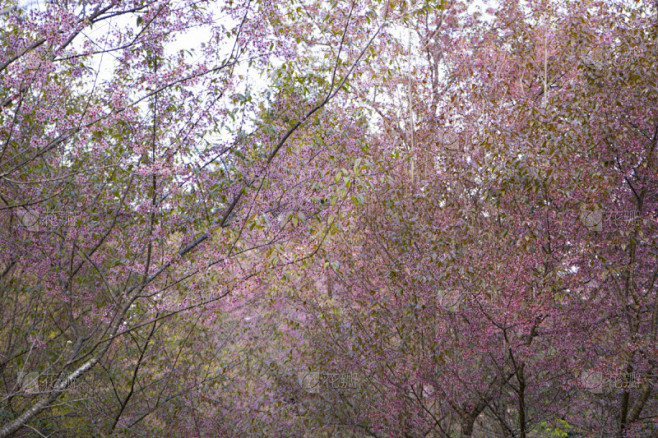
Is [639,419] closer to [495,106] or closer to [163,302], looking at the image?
[495,106]

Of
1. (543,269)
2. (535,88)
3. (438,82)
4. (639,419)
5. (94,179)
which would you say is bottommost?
(639,419)

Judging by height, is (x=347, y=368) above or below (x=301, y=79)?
below

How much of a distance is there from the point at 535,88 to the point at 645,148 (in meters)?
2.06

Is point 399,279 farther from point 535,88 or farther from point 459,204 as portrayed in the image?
point 535,88

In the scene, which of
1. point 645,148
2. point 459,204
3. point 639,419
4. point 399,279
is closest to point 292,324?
point 399,279

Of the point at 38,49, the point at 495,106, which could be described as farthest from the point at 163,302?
the point at 495,106

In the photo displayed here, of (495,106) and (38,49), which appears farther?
(495,106)

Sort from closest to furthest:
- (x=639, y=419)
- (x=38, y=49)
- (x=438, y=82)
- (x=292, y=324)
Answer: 1. (x=38, y=49)
2. (x=639, y=419)
3. (x=292, y=324)
4. (x=438, y=82)

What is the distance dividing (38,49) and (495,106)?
13.8 ft

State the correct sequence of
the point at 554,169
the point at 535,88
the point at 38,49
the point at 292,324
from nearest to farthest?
the point at 38,49 < the point at 554,169 < the point at 535,88 < the point at 292,324

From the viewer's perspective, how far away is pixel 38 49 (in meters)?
3.48

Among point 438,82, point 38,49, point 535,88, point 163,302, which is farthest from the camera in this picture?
point 438,82

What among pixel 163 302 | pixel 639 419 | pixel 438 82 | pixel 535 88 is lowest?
pixel 163 302

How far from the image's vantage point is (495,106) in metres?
5.46
